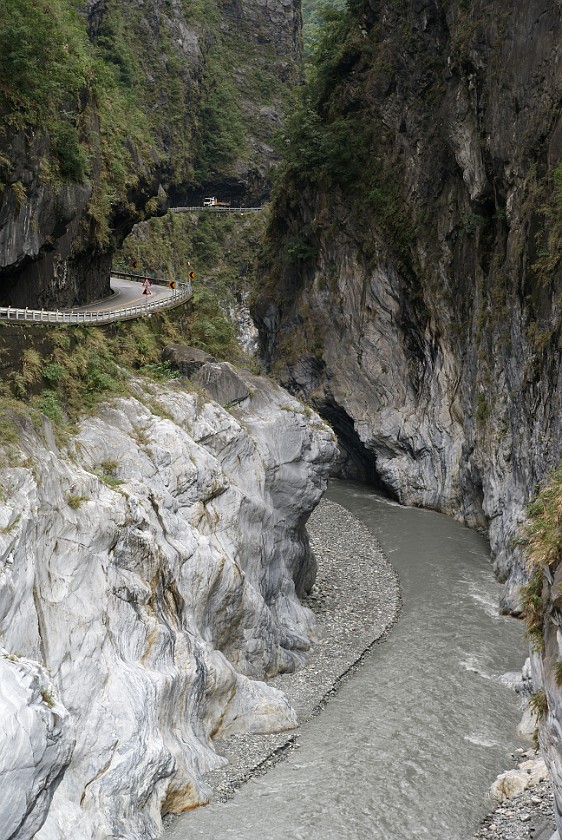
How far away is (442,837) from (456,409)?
1099 inches

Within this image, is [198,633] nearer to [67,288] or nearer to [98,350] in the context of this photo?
[98,350]

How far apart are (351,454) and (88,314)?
29408 millimetres

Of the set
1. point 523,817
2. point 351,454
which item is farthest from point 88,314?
point 351,454

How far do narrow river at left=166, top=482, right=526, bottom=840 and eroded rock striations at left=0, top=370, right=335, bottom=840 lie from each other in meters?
1.44

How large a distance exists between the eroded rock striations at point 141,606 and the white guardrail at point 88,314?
3.08 meters

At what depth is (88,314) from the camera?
2441 centimetres

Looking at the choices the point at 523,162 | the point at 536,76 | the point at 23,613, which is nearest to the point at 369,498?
the point at 523,162

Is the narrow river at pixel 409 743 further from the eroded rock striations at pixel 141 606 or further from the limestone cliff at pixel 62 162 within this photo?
the limestone cliff at pixel 62 162

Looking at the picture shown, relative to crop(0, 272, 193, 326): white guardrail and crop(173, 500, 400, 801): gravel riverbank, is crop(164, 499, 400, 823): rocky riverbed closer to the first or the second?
crop(173, 500, 400, 801): gravel riverbank

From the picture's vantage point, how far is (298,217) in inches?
1989

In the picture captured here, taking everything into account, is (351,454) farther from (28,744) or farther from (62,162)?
(28,744)

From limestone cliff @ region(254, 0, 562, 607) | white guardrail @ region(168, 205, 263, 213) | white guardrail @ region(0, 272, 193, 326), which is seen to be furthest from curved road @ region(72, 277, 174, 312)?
white guardrail @ region(168, 205, 263, 213)

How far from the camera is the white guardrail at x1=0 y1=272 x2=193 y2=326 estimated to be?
2122cm

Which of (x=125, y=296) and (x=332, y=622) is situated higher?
(x=125, y=296)
